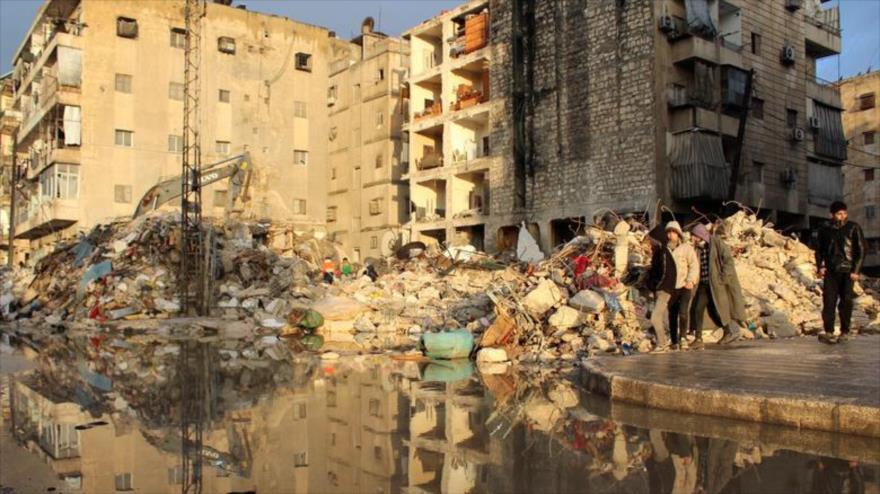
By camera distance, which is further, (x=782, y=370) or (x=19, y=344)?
(x=19, y=344)

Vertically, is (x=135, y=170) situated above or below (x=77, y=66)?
below

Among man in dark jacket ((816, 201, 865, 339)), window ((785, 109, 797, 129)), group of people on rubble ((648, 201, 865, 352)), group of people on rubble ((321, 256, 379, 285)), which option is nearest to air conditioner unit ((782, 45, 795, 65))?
window ((785, 109, 797, 129))

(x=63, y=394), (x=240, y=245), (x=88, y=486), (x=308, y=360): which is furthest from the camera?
(x=240, y=245)

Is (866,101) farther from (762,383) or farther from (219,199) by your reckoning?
(762,383)

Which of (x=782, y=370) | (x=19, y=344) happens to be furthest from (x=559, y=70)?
(x=782, y=370)

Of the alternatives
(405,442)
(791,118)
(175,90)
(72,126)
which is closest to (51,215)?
(72,126)

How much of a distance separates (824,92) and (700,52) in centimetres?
1144

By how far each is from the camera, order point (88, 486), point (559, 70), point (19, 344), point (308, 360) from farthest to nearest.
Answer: point (559, 70) < point (19, 344) < point (308, 360) < point (88, 486)

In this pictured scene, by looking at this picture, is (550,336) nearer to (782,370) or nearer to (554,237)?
(782,370)

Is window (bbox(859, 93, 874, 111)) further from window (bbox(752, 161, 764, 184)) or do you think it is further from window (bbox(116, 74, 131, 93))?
window (bbox(116, 74, 131, 93))

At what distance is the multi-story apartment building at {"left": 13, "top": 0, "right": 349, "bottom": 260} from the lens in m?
38.8

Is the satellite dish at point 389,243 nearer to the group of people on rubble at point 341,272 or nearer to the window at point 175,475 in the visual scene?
the group of people on rubble at point 341,272

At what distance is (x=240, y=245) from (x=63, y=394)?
18.2m

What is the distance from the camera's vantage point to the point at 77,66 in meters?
38.8
